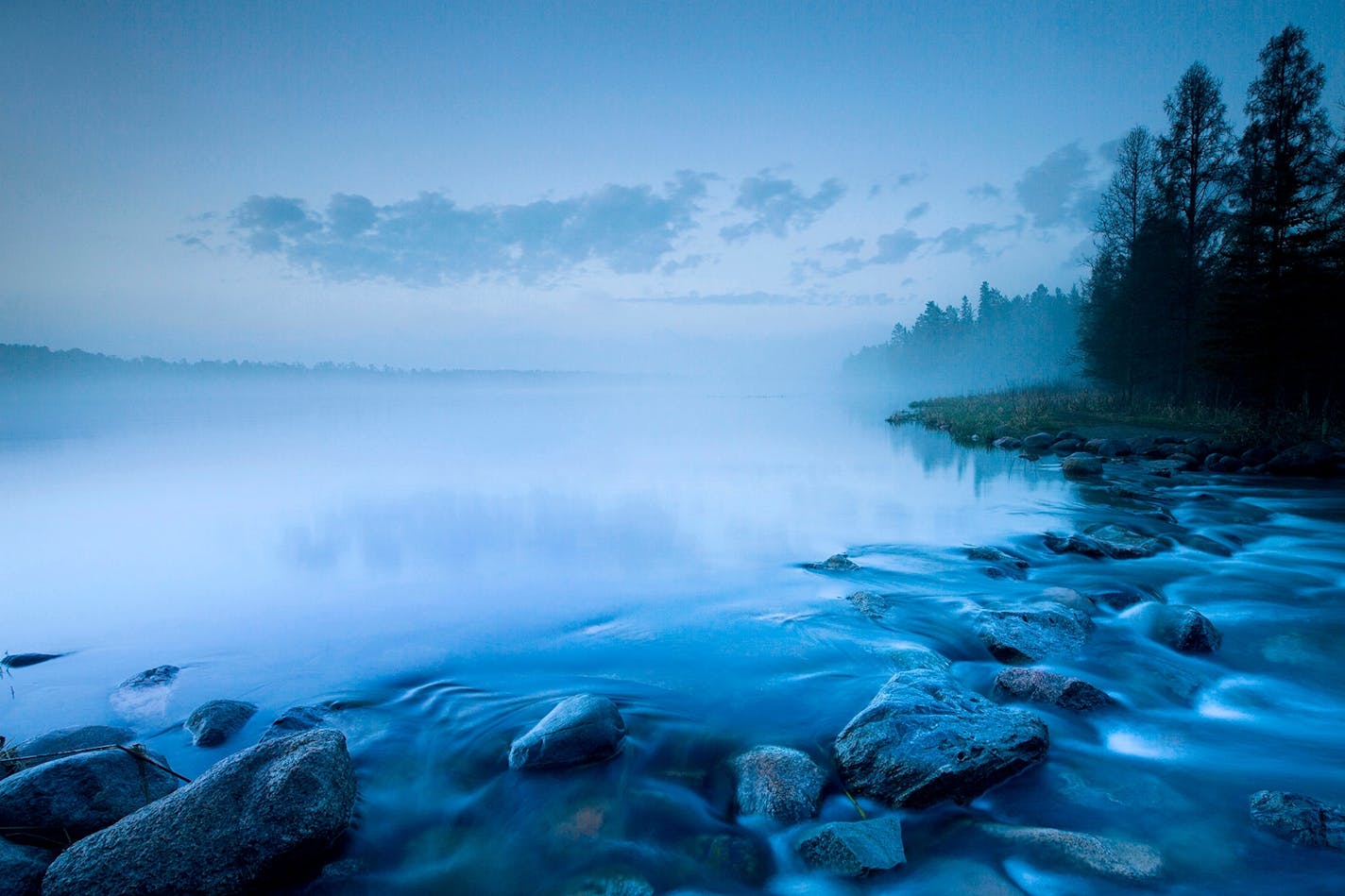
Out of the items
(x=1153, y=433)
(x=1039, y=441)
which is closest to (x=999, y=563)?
(x=1039, y=441)

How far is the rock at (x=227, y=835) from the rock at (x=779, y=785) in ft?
9.83

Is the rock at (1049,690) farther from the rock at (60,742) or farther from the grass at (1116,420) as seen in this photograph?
the grass at (1116,420)

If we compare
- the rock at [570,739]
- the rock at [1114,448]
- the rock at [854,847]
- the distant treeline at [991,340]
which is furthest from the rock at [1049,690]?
the distant treeline at [991,340]

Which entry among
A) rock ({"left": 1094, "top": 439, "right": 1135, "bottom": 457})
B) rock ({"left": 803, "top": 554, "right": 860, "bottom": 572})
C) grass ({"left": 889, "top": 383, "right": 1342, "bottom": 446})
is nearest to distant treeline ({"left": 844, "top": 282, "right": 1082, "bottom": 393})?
grass ({"left": 889, "top": 383, "right": 1342, "bottom": 446})

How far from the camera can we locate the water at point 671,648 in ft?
15.0

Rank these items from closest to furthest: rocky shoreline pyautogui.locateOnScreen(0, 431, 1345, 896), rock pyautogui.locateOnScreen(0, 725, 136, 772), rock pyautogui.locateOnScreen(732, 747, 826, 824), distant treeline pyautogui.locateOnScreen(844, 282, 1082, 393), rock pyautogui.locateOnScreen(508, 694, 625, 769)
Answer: rocky shoreline pyautogui.locateOnScreen(0, 431, 1345, 896)
rock pyautogui.locateOnScreen(732, 747, 826, 824)
rock pyautogui.locateOnScreen(0, 725, 136, 772)
rock pyautogui.locateOnScreen(508, 694, 625, 769)
distant treeline pyautogui.locateOnScreen(844, 282, 1082, 393)

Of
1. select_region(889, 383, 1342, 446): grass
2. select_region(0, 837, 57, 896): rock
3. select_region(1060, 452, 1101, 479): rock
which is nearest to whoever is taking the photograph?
select_region(0, 837, 57, 896): rock

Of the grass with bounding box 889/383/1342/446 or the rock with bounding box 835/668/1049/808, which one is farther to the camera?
the grass with bounding box 889/383/1342/446

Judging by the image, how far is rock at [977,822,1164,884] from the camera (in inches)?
159

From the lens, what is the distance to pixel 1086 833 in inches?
173

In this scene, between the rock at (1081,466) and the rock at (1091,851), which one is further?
the rock at (1081,466)

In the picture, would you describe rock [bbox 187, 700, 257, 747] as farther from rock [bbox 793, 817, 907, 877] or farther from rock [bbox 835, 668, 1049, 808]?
rock [bbox 835, 668, 1049, 808]

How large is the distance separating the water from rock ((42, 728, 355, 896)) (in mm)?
450

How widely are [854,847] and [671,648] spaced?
4361 millimetres
